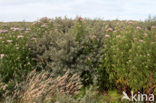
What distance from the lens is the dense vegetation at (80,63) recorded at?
6.57 m

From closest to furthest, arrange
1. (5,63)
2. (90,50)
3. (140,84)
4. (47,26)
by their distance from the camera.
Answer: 1. (140,84)
2. (5,63)
3. (90,50)
4. (47,26)

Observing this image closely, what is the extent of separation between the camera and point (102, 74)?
297 inches

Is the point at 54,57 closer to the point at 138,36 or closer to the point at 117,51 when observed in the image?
the point at 117,51

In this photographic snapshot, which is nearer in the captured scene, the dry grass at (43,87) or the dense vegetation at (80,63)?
the dry grass at (43,87)

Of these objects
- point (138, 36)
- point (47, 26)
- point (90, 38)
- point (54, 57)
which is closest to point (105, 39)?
point (90, 38)

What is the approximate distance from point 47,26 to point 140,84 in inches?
190

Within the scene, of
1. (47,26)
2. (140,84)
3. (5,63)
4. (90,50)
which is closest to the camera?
(140,84)

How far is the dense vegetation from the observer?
6566 mm

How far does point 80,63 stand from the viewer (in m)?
7.62

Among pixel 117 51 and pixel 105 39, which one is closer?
pixel 117 51

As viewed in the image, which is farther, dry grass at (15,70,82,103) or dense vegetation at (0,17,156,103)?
dense vegetation at (0,17,156,103)

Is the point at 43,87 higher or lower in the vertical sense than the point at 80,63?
lower

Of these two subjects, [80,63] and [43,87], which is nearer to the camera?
[43,87]

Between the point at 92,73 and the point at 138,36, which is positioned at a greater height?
the point at 138,36
